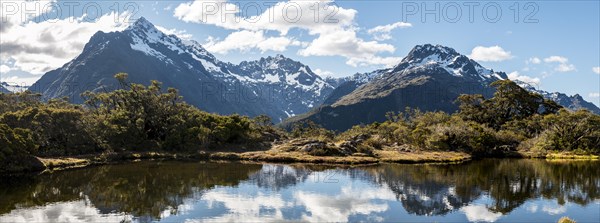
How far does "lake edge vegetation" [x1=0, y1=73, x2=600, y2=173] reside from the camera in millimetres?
90438

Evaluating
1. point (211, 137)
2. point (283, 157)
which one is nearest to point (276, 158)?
point (283, 157)

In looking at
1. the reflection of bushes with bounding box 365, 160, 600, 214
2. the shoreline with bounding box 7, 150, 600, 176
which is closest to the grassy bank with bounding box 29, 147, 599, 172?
the shoreline with bounding box 7, 150, 600, 176

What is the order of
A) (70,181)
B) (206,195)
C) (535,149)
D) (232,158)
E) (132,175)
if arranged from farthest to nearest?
(535,149)
(232,158)
(132,175)
(70,181)
(206,195)

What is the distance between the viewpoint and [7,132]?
225 feet

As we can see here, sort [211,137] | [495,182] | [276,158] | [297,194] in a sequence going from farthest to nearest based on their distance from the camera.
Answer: [211,137] → [276,158] → [495,182] → [297,194]

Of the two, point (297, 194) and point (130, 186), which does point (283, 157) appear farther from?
point (130, 186)

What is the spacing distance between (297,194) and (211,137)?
57.8 meters

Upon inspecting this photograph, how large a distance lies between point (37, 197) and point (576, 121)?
125866mm

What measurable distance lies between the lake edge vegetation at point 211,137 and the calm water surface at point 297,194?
49.8 feet

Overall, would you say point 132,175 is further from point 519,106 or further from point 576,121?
point 519,106

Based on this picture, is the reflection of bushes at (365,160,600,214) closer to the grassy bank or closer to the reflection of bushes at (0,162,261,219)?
the grassy bank

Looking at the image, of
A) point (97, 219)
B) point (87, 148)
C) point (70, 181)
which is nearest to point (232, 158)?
point (87, 148)

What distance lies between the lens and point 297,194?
5800 centimetres

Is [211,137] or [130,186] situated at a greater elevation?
[211,137]
